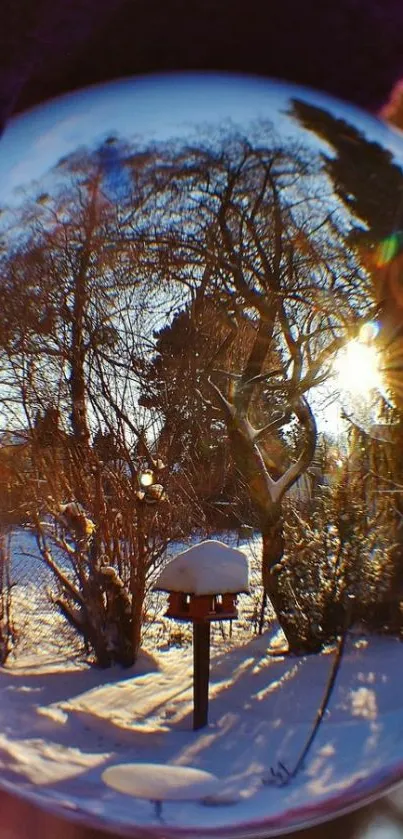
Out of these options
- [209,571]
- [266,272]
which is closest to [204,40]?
Answer: [266,272]

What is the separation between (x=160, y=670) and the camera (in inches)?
23.9

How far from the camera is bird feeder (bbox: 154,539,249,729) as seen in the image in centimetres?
59

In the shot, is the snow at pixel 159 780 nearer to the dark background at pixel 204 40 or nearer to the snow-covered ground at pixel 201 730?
the snow-covered ground at pixel 201 730

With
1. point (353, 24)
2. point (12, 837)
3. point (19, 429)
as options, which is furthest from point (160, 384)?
point (12, 837)

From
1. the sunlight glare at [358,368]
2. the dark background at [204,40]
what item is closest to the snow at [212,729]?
the sunlight glare at [358,368]

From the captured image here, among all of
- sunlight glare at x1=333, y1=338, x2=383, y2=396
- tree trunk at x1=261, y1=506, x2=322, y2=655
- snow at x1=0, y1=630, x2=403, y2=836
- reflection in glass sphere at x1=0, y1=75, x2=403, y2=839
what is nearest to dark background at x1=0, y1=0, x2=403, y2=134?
reflection in glass sphere at x1=0, y1=75, x2=403, y2=839

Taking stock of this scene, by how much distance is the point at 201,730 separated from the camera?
0.58m

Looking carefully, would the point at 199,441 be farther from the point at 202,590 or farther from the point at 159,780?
the point at 159,780

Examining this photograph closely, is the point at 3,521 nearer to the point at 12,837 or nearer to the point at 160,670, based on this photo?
the point at 160,670

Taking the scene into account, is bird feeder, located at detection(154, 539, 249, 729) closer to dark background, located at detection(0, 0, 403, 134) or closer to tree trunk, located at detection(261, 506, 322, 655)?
tree trunk, located at detection(261, 506, 322, 655)

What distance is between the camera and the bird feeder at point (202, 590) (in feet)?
1.92

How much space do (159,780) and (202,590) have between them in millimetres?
165

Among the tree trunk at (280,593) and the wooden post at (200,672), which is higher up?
the tree trunk at (280,593)

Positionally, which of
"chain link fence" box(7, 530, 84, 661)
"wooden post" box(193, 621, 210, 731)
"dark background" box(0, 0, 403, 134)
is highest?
"dark background" box(0, 0, 403, 134)
